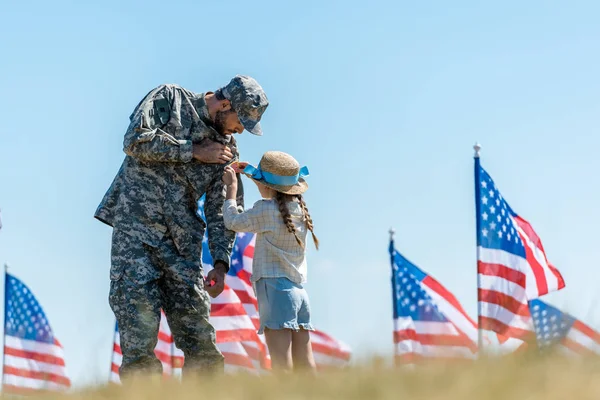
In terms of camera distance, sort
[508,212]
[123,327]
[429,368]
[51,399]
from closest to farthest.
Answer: [429,368]
[51,399]
[123,327]
[508,212]

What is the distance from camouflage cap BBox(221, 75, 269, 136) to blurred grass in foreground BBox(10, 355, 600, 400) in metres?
2.80

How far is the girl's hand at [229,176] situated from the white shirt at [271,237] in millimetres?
116

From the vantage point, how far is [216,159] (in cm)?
663

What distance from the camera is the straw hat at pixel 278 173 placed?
6.69m

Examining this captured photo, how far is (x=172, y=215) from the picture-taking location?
6562 millimetres

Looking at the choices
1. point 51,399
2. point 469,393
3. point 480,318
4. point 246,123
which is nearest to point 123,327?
point 246,123

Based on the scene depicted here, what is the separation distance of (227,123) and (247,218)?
628 mm

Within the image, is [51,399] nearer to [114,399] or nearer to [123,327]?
[114,399]

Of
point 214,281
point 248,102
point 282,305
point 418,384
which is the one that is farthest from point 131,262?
point 418,384

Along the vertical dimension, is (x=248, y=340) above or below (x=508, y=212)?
below

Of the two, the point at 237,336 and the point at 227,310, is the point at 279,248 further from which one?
the point at 227,310

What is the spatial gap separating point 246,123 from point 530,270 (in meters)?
9.40

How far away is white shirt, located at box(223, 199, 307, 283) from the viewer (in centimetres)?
657

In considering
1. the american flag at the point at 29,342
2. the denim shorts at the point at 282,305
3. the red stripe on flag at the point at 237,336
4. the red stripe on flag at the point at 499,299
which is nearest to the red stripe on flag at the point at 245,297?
the red stripe on flag at the point at 237,336
